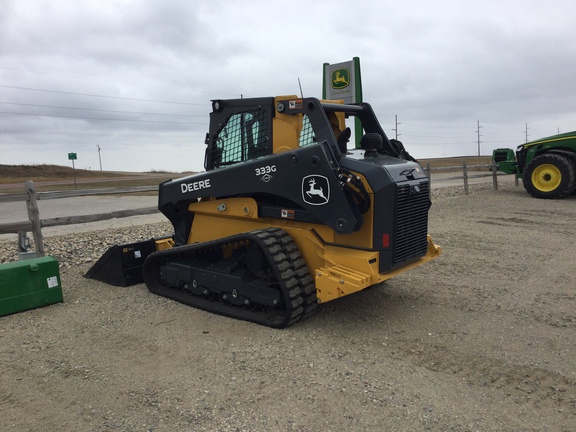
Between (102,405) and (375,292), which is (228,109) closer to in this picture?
(375,292)

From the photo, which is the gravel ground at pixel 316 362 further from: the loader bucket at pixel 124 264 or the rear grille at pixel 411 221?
the rear grille at pixel 411 221

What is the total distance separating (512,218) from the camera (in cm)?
1093

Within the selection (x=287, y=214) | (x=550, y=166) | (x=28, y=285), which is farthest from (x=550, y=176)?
(x=28, y=285)

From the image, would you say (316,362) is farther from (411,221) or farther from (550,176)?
(550,176)

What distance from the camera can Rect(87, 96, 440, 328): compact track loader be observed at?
4336 mm

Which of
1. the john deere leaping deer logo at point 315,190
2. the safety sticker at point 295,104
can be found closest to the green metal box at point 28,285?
the john deere leaping deer logo at point 315,190

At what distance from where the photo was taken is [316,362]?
12.6 ft

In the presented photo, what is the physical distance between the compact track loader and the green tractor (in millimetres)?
10318

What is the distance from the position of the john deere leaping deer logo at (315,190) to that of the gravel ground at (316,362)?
126 cm

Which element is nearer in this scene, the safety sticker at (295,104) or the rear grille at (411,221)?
the rear grille at (411,221)

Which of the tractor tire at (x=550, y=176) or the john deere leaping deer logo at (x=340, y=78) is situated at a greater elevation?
the john deere leaping deer logo at (x=340, y=78)

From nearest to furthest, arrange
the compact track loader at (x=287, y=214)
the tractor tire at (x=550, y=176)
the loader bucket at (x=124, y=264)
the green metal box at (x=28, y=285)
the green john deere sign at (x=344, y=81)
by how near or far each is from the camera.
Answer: the compact track loader at (x=287, y=214)
the green metal box at (x=28, y=285)
the loader bucket at (x=124, y=264)
the green john deere sign at (x=344, y=81)
the tractor tire at (x=550, y=176)

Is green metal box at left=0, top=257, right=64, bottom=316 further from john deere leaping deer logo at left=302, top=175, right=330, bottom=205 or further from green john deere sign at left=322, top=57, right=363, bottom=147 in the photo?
green john deere sign at left=322, top=57, right=363, bottom=147

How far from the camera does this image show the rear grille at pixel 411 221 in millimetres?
4512
